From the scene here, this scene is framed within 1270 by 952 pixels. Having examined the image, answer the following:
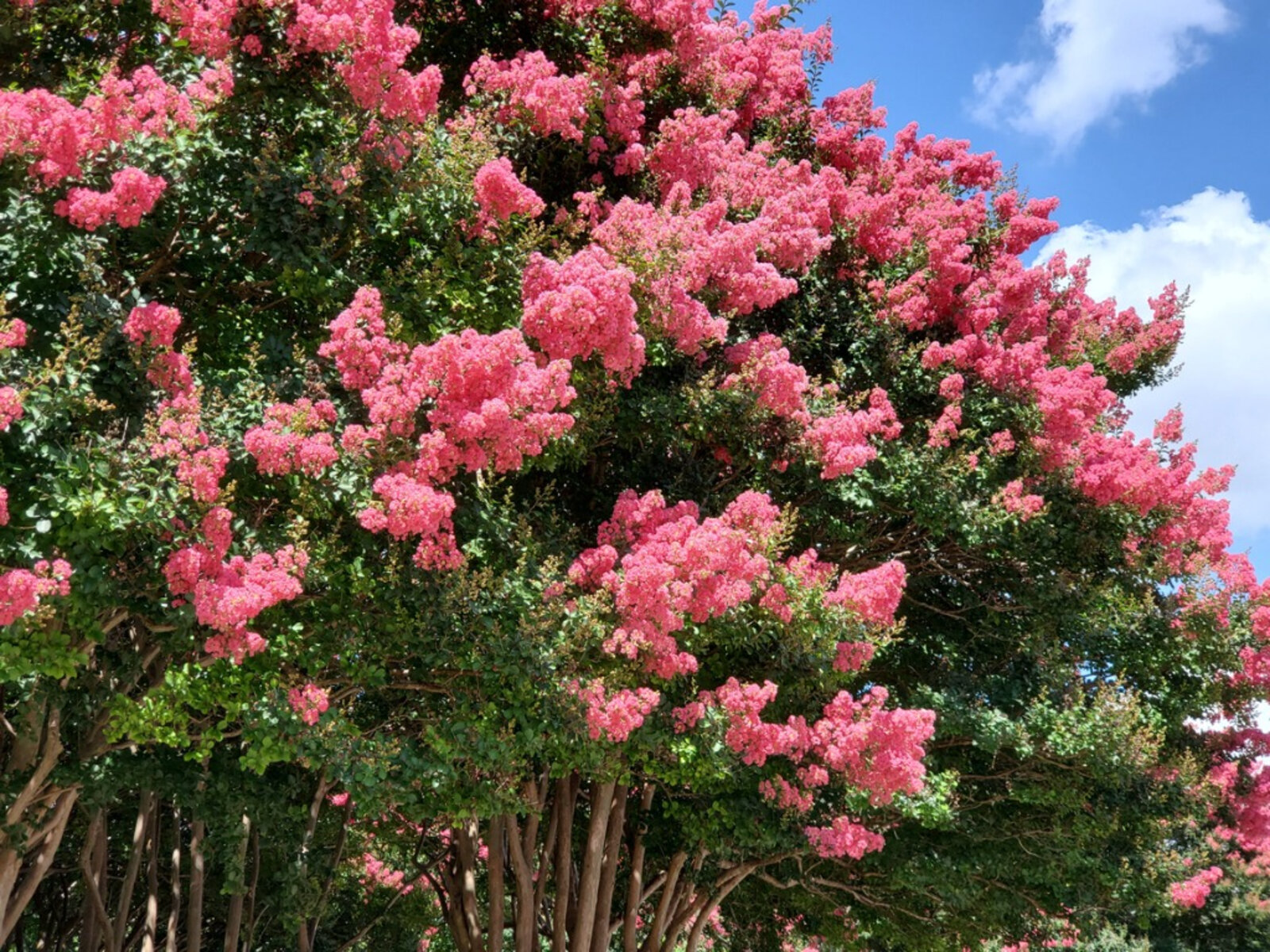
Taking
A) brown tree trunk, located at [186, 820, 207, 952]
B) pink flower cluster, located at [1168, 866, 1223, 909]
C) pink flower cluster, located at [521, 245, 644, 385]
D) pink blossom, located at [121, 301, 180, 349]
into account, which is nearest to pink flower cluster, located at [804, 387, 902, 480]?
pink flower cluster, located at [521, 245, 644, 385]

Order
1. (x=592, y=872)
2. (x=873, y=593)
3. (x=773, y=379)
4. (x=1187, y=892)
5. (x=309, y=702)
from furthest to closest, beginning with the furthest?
(x=1187, y=892) → (x=592, y=872) → (x=773, y=379) → (x=873, y=593) → (x=309, y=702)

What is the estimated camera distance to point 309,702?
7.12 meters

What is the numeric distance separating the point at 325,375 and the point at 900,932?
10.5 m

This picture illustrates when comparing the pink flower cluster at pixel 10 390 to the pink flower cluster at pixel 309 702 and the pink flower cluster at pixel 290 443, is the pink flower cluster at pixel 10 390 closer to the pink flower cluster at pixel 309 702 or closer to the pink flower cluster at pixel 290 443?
the pink flower cluster at pixel 290 443

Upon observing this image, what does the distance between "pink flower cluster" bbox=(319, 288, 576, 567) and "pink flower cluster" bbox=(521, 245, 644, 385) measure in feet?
1.53

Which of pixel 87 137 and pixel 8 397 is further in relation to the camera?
pixel 87 137

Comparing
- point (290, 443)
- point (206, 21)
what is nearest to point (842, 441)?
point (290, 443)

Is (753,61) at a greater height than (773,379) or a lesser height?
greater

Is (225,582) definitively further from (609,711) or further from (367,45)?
(367,45)

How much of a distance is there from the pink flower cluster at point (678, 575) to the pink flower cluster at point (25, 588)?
11.1ft

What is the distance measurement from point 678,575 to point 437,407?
2086 millimetres

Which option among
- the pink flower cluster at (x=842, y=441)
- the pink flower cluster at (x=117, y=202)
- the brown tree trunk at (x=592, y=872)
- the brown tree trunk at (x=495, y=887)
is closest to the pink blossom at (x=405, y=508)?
the pink flower cluster at (x=117, y=202)

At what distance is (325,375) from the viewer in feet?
25.3

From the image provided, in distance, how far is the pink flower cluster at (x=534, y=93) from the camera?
353 inches
